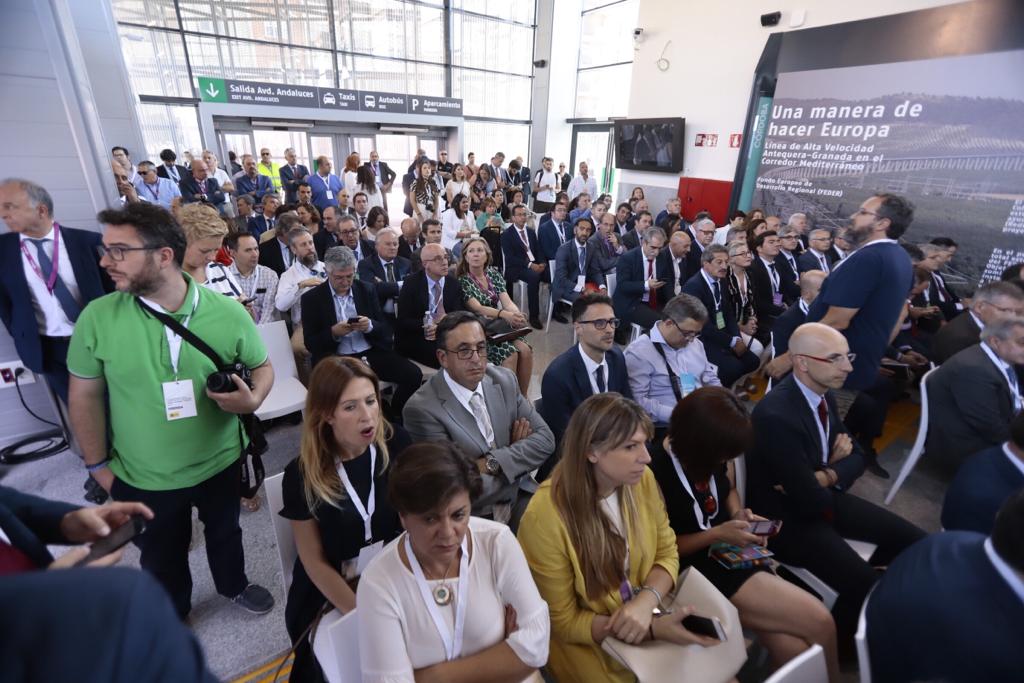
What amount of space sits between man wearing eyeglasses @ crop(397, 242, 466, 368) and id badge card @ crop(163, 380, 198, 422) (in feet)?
6.97

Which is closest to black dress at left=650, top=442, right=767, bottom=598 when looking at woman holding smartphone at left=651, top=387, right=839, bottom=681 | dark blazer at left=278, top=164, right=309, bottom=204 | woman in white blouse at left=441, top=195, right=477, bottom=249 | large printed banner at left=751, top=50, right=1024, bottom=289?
woman holding smartphone at left=651, top=387, right=839, bottom=681

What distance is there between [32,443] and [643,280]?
539cm

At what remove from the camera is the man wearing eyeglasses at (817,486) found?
77.9 inches

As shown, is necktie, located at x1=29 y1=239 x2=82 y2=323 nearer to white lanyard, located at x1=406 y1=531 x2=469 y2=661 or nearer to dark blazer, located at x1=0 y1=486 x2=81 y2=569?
dark blazer, located at x1=0 y1=486 x2=81 y2=569

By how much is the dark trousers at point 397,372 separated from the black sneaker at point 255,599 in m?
1.56

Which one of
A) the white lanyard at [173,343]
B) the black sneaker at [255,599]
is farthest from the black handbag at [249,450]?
the black sneaker at [255,599]

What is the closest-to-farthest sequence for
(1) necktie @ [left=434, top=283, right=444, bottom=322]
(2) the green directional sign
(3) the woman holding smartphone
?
(3) the woman holding smartphone, (1) necktie @ [left=434, top=283, right=444, bottom=322], (2) the green directional sign

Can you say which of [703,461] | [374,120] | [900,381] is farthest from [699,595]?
[374,120]

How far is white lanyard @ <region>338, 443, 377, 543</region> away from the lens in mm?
1739

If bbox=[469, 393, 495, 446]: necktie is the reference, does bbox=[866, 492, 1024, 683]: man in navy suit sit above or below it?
above

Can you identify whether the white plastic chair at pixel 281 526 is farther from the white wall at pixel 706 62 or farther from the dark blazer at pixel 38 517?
the white wall at pixel 706 62

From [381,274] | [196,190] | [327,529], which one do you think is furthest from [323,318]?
[196,190]

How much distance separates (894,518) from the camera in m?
2.20

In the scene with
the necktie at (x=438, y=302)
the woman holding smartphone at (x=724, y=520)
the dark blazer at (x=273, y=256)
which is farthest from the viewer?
the dark blazer at (x=273, y=256)
